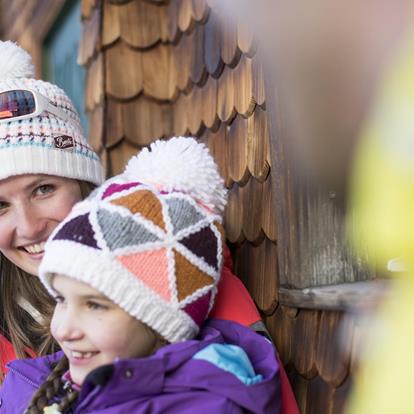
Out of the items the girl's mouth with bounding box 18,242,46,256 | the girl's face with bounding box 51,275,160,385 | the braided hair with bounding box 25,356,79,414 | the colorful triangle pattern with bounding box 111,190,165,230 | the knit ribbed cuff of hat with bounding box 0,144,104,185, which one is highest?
the knit ribbed cuff of hat with bounding box 0,144,104,185

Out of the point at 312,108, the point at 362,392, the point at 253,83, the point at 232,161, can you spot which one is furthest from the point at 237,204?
the point at 312,108

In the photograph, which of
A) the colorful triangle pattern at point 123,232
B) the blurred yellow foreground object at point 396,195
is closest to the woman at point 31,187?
the colorful triangle pattern at point 123,232

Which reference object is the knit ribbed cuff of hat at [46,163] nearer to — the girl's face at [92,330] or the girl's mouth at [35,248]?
the girl's mouth at [35,248]

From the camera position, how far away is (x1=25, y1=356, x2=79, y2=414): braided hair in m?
1.38

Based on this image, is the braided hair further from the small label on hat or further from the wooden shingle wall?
the small label on hat

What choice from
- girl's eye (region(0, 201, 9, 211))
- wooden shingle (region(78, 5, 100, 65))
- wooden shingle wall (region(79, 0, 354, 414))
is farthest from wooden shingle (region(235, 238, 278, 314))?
wooden shingle (region(78, 5, 100, 65))

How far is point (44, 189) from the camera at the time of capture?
1850 mm

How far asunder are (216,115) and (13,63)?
59 centimetres

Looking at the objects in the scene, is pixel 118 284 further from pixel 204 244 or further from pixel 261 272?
pixel 261 272

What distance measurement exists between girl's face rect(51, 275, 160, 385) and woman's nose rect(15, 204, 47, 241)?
449 mm

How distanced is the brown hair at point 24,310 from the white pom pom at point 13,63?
0.38 metres

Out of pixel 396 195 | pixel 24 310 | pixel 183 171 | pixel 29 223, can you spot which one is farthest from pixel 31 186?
pixel 396 195

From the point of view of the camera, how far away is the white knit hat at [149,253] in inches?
51.3

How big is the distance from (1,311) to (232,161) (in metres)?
0.75
